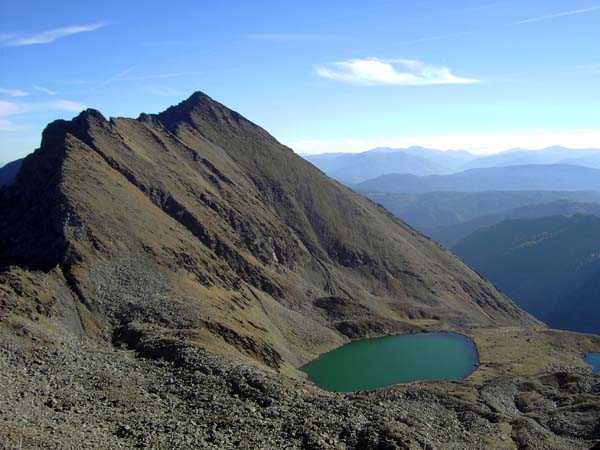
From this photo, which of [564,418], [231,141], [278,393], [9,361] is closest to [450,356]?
[564,418]

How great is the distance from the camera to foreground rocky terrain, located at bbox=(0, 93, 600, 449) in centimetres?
4725

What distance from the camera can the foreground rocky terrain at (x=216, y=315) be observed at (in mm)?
47250

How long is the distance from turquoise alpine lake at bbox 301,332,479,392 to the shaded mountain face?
5.18 meters

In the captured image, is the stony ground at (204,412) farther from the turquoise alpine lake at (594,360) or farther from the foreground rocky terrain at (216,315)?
the turquoise alpine lake at (594,360)

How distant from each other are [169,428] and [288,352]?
208 feet

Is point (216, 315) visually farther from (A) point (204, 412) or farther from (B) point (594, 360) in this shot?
(B) point (594, 360)

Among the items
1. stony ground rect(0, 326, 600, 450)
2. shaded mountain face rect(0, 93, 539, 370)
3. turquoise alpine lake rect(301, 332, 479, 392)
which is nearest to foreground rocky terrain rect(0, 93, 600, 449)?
stony ground rect(0, 326, 600, 450)

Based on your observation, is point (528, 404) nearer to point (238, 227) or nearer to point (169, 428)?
point (169, 428)

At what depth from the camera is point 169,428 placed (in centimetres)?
4262

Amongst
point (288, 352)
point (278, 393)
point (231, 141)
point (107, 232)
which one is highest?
point (231, 141)

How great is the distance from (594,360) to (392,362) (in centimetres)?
5188

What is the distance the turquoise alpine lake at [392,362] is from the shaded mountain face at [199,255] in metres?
5.18

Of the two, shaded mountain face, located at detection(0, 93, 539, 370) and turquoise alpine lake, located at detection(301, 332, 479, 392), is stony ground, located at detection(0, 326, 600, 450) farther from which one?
turquoise alpine lake, located at detection(301, 332, 479, 392)

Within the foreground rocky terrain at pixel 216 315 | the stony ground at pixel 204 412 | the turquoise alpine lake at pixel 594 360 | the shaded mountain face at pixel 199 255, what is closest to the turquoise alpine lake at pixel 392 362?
the foreground rocky terrain at pixel 216 315
